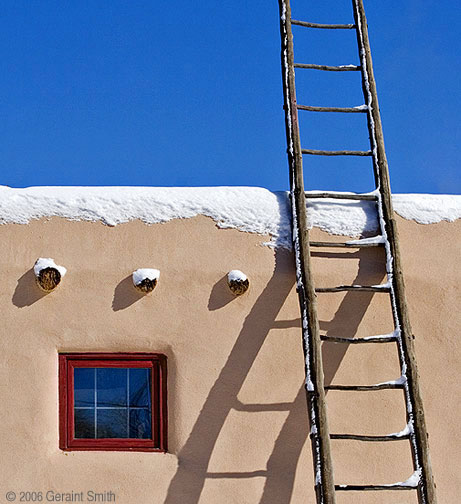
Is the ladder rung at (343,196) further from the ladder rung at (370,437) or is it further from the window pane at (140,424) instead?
the window pane at (140,424)

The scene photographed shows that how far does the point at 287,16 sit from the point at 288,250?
1.66m

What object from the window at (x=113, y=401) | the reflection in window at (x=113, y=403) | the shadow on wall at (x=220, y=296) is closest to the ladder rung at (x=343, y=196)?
the shadow on wall at (x=220, y=296)

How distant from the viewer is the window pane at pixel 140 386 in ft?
17.5

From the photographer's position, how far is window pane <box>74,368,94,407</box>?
5.32 m

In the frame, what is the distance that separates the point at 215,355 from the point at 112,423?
2.39ft

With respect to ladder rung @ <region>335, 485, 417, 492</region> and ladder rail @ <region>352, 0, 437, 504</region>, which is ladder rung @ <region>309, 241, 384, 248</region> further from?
ladder rung @ <region>335, 485, 417, 492</region>

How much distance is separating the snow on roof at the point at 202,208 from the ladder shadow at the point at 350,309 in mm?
153

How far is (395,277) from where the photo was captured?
208 inches

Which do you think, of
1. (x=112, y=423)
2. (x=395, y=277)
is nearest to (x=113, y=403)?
(x=112, y=423)

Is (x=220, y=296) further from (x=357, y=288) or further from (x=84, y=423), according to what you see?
(x=84, y=423)

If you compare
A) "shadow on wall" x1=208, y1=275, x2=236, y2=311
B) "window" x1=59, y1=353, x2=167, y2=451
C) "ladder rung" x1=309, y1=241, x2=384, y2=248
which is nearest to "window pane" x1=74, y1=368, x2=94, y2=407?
"window" x1=59, y1=353, x2=167, y2=451

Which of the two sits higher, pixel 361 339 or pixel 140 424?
pixel 361 339

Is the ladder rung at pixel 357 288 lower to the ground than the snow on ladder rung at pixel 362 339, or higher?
higher

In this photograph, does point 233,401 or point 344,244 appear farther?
point 344,244
